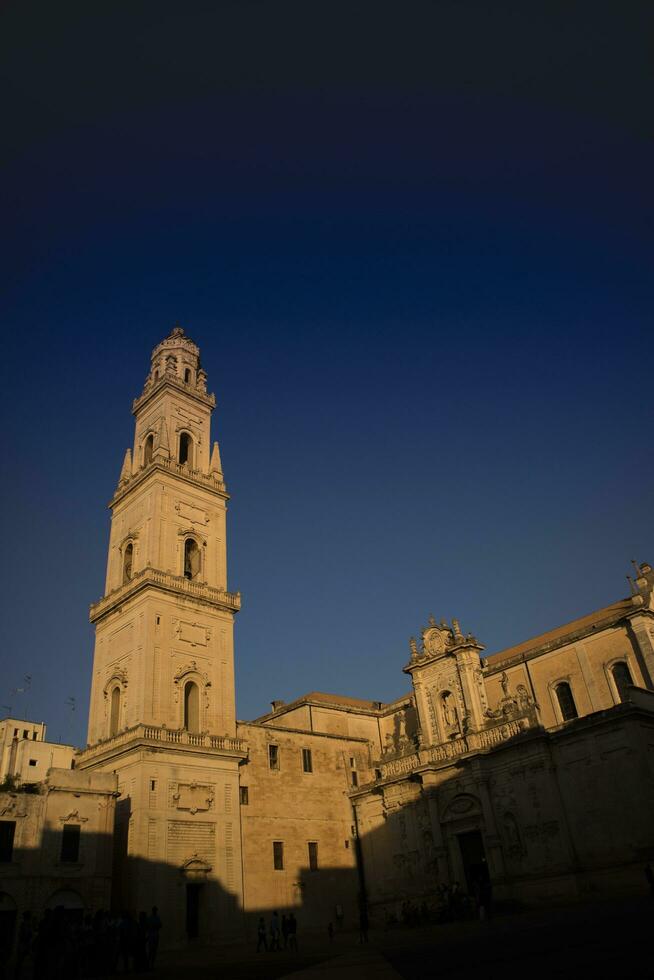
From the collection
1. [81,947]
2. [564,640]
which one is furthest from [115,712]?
[564,640]

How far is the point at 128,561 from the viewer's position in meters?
41.3

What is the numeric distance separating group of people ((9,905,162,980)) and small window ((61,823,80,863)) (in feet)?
13.8

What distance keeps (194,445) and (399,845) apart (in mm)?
25840

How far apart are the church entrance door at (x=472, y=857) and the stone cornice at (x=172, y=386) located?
1162 inches

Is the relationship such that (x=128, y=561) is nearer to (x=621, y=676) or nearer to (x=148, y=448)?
(x=148, y=448)

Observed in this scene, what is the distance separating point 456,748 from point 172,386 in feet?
90.0

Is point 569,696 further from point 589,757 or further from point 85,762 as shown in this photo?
point 85,762

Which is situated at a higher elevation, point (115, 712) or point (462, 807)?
point (115, 712)

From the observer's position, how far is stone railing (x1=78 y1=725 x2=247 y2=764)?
107ft

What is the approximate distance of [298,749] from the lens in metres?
40.8

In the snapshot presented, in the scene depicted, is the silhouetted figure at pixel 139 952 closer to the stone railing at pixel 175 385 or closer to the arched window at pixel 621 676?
the arched window at pixel 621 676

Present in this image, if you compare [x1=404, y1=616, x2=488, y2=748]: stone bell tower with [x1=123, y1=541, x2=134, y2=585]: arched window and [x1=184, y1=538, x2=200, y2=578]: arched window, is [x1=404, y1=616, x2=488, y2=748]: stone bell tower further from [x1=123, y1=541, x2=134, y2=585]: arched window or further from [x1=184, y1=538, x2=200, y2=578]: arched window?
[x1=123, y1=541, x2=134, y2=585]: arched window

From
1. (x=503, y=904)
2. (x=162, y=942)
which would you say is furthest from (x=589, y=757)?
(x=162, y=942)

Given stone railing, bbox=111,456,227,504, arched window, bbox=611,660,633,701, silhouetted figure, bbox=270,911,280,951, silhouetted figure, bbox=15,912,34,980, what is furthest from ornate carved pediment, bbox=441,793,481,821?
stone railing, bbox=111,456,227,504
